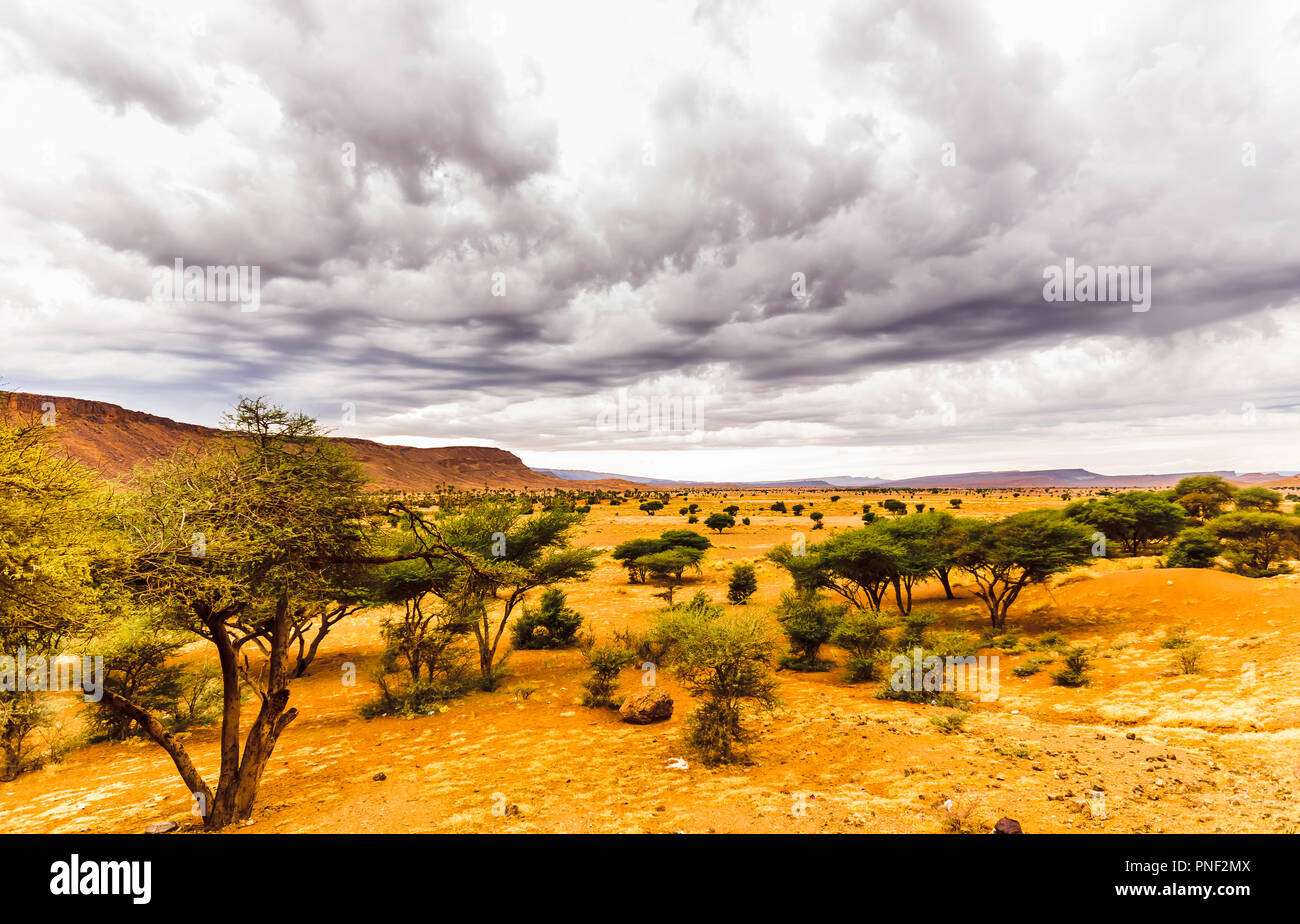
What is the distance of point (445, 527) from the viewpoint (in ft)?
61.9

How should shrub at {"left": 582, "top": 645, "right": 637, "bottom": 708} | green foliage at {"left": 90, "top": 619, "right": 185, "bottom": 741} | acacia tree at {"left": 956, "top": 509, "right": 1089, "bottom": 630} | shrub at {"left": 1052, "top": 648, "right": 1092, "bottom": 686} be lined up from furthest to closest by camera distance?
1. acacia tree at {"left": 956, "top": 509, "right": 1089, "bottom": 630}
2. shrub at {"left": 1052, "top": 648, "right": 1092, "bottom": 686}
3. shrub at {"left": 582, "top": 645, "right": 637, "bottom": 708}
4. green foliage at {"left": 90, "top": 619, "right": 185, "bottom": 741}

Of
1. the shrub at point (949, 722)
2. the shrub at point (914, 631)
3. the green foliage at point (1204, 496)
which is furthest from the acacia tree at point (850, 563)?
the green foliage at point (1204, 496)

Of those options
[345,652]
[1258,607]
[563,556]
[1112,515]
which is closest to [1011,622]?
[1258,607]

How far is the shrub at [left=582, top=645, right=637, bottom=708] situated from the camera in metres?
15.8

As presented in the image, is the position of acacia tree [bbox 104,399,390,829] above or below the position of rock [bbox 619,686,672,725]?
above

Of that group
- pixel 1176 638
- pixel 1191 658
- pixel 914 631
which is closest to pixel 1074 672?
pixel 1191 658

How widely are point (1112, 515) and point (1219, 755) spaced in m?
29.0

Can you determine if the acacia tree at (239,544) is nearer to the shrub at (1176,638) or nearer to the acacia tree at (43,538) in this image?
the acacia tree at (43,538)

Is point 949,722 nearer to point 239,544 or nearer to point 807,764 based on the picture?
point 807,764

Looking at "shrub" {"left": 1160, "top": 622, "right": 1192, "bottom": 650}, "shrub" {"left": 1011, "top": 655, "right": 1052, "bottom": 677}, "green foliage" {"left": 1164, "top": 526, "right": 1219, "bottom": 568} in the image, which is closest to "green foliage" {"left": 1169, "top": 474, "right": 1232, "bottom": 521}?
"green foliage" {"left": 1164, "top": 526, "right": 1219, "bottom": 568}

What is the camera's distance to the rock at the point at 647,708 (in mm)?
14281

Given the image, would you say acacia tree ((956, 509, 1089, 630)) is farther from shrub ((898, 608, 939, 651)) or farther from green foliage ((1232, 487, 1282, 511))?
green foliage ((1232, 487, 1282, 511))

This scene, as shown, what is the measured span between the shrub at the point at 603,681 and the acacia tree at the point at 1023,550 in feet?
55.3

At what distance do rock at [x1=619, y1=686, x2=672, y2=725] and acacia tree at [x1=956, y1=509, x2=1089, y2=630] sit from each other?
54.2 ft
